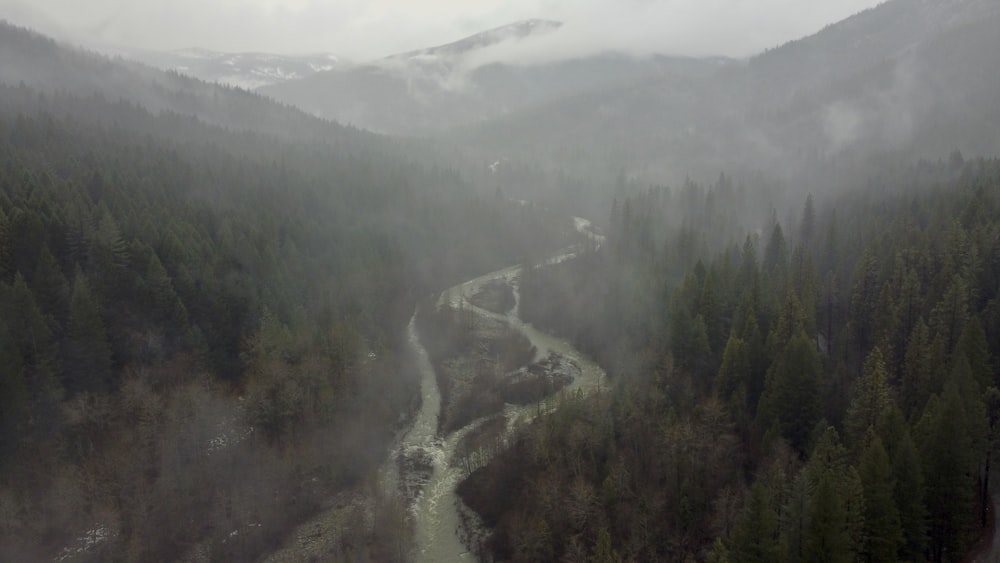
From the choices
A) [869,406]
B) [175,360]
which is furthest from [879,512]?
[175,360]

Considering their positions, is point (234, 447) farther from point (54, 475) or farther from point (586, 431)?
point (586, 431)

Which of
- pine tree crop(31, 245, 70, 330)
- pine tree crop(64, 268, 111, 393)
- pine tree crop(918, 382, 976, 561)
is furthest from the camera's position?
pine tree crop(31, 245, 70, 330)

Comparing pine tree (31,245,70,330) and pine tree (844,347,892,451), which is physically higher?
pine tree (31,245,70,330)

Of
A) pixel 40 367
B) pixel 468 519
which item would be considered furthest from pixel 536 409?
pixel 40 367

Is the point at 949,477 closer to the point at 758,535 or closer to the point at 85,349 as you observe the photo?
the point at 758,535

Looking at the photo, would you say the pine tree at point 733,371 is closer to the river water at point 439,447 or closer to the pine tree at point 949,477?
the river water at point 439,447

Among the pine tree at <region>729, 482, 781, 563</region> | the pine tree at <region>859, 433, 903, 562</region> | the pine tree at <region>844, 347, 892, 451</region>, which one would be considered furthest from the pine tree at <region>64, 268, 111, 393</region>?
the pine tree at <region>844, 347, 892, 451</region>

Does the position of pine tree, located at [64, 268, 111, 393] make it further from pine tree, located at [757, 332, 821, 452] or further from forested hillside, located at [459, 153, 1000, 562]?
pine tree, located at [757, 332, 821, 452]
